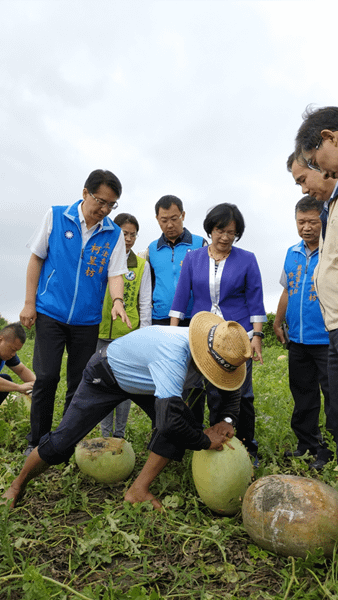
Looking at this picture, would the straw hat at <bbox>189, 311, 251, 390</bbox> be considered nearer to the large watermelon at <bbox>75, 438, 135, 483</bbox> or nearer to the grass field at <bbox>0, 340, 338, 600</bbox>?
the grass field at <bbox>0, 340, 338, 600</bbox>

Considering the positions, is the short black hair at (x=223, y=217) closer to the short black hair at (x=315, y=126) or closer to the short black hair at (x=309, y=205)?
the short black hair at (x=309, y=205)

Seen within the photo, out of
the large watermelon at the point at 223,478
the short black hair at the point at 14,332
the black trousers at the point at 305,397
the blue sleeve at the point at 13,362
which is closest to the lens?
the large watermelon at the point at 223,478

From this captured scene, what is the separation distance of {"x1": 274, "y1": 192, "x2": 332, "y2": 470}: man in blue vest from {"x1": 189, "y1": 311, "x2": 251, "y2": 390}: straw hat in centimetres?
124

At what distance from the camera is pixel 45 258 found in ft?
12.8

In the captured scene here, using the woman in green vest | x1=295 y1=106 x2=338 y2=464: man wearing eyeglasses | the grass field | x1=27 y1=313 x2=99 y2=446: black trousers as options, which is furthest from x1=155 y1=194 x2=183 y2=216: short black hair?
the grass field

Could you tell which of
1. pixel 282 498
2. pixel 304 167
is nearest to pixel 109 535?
pixel 282 498

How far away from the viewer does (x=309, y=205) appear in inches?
150

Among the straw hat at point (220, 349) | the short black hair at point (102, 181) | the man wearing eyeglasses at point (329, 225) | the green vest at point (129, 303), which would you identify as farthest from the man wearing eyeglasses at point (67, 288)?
the man wearing eyeglasses at point (329, 225)

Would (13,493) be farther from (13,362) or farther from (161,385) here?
(13,362)

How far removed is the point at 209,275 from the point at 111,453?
1.60m

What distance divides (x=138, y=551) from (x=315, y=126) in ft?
8.34

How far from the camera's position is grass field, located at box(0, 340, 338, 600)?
2.33 meters

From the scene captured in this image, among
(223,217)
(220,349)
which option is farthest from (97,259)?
(220,349)

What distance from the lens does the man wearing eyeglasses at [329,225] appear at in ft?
7.55
